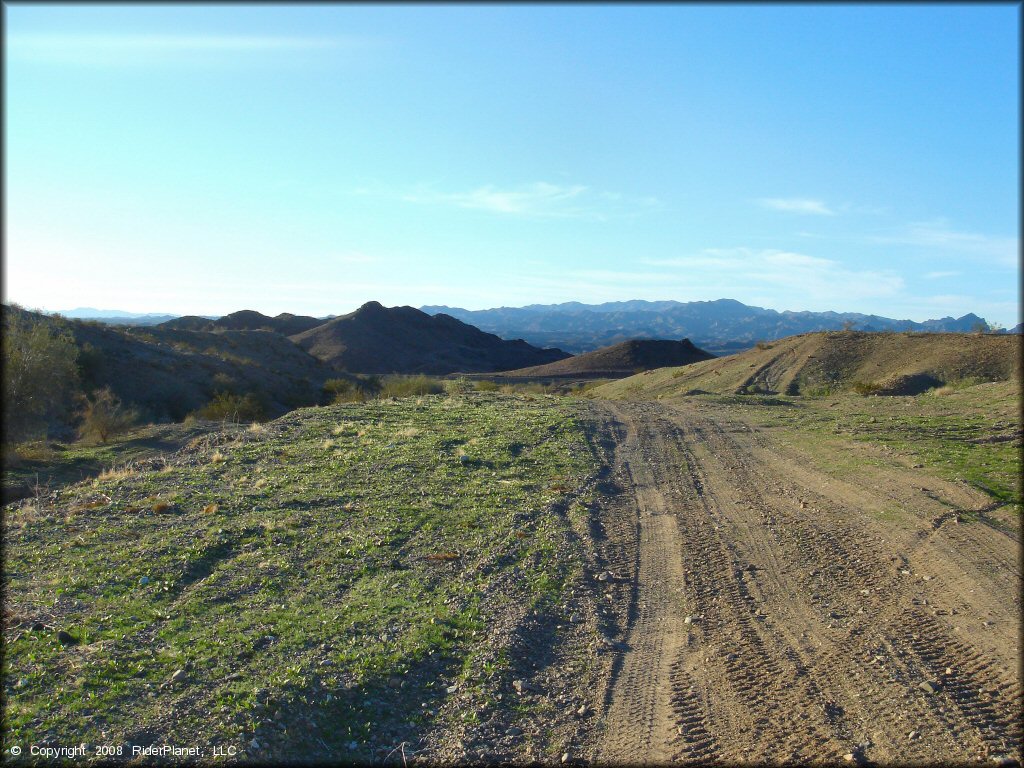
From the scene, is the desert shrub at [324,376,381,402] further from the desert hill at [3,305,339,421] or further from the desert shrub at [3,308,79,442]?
the desert shrub at [3,308,79,442]

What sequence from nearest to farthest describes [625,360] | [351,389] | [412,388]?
[412,388] → [351,389] → [625,360]

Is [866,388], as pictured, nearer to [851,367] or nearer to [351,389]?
[851,367]

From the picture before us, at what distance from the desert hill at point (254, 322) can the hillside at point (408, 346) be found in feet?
15.7

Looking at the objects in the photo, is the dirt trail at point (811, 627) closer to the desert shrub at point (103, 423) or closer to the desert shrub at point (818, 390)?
the desert shrub at point (103, 423)

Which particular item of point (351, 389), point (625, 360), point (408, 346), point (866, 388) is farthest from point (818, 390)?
point (408, 346)

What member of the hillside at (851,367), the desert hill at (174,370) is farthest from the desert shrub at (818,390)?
the desert hill at (174,370)

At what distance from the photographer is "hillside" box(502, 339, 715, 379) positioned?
7456 centimetres

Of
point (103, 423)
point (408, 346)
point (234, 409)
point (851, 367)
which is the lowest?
point (234, 409)

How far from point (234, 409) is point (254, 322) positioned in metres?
69.3

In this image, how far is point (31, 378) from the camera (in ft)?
70.9

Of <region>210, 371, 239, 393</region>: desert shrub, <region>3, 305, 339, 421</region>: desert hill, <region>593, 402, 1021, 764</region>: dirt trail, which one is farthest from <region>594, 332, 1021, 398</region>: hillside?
<region>593, 402, 1021, 764</region>: dirt trail

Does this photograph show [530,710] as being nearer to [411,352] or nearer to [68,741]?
[68,741]

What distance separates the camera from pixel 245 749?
178 inches

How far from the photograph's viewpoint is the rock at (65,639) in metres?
5.85
